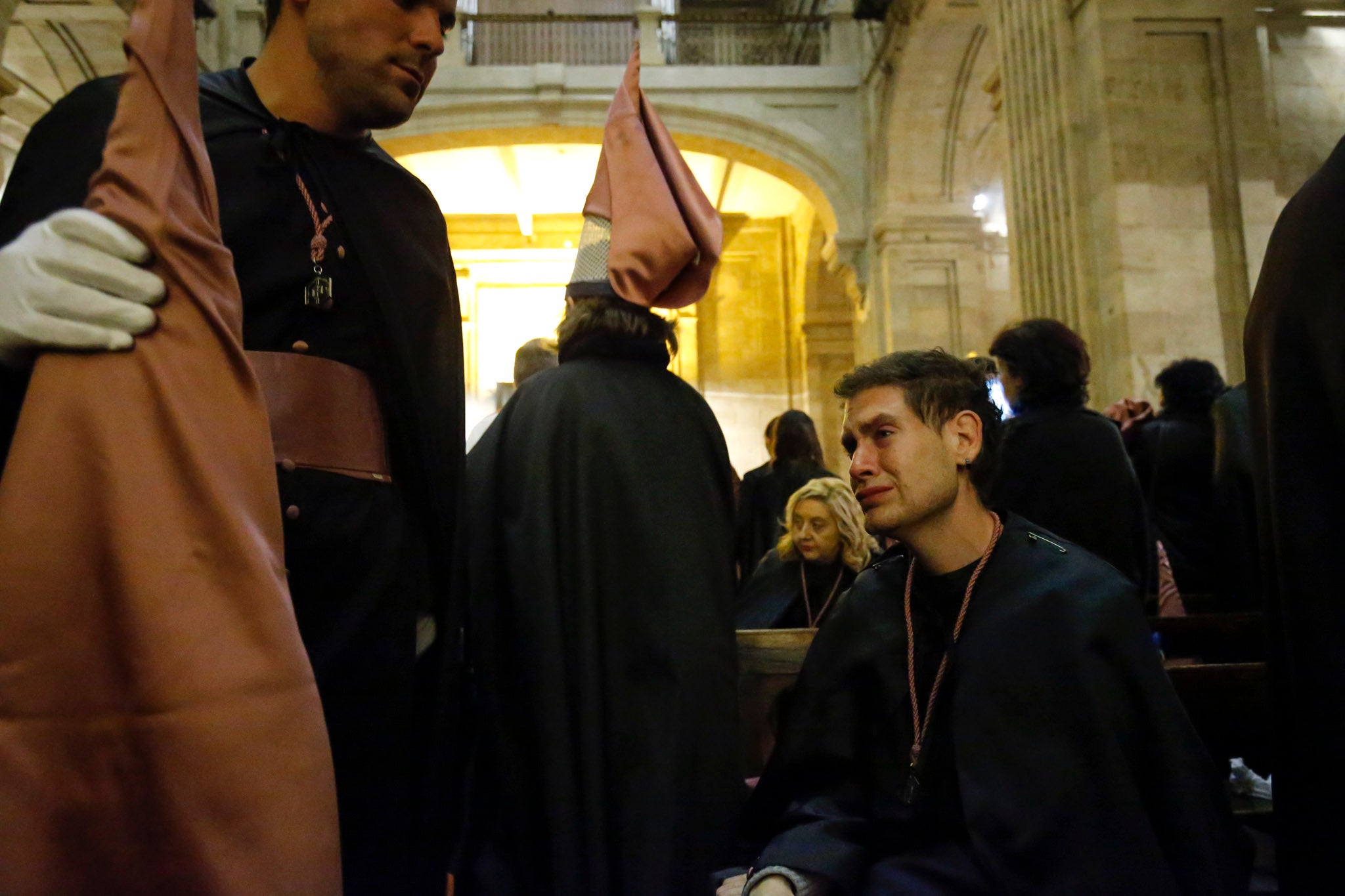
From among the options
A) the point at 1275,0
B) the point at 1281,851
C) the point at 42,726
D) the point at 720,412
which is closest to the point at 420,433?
the point at 42,726

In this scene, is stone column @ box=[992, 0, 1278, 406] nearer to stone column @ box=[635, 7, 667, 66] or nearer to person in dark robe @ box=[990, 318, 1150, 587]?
person in dark robe @ box=[990, 318, 1150, 587]

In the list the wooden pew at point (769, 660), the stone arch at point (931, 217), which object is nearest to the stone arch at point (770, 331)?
the stone arch at point (931, 217)

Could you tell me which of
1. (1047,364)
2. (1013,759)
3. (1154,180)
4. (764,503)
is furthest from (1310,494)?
(1154,180)

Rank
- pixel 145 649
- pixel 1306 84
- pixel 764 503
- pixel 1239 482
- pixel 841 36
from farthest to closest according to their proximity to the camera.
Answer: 1. pixel 841 36
2. pixel 1306 84
3. pixel 764 503
4. pixel 1239 482
5. pixel 145 649

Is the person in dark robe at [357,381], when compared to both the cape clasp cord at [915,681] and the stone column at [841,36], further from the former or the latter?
the stone column at [841,36]

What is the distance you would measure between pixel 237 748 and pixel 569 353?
157 centimetres

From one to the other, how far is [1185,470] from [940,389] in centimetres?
249

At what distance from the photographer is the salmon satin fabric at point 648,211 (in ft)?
7.03

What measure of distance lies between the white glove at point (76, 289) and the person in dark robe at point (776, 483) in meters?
3.98

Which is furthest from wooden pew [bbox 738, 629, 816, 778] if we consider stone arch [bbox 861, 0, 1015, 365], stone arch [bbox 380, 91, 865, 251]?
stone arch [bbox 380, 91, 865, 251]

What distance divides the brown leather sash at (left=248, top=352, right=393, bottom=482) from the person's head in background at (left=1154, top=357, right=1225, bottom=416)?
139 inches

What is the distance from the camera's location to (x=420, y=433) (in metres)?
1.35

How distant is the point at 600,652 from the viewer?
2012 mm

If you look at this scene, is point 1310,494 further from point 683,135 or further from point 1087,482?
point 683,135
